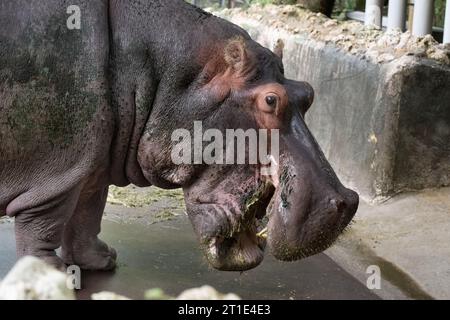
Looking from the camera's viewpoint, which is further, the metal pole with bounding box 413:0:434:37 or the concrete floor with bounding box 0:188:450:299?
the metal pole with bounding box 413:0:434:37

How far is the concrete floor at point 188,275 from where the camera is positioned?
4.43 m

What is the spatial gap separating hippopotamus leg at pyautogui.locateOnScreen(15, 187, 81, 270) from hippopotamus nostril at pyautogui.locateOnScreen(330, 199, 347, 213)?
110 cm

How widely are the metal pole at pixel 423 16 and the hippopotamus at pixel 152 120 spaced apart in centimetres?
303

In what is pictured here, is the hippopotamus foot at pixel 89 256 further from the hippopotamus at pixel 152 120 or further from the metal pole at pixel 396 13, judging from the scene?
the metal pole at pixel 396 13

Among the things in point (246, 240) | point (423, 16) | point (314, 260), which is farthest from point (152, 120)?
point (423, 16)

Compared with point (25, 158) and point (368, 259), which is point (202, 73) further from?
point (368, 259)

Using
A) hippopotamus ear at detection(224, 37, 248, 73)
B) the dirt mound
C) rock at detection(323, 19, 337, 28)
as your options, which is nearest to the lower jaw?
hippopotamus ear at detection(224, 37, 248, 73)

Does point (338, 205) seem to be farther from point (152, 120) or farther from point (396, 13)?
point (396, 13)

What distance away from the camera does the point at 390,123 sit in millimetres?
5531

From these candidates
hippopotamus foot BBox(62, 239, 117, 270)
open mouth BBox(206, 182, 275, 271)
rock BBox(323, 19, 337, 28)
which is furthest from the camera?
rock BBox(323, 19, 337, 28)

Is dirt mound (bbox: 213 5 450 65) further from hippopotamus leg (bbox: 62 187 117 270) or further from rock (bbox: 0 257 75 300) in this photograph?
rock (bbox: 0 257 75 300)

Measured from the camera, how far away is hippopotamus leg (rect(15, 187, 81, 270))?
369 cm

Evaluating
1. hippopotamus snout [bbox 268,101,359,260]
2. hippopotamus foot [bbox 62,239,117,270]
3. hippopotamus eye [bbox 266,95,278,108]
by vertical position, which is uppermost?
hippopotamus eye [bbox 266,95,278,108]
